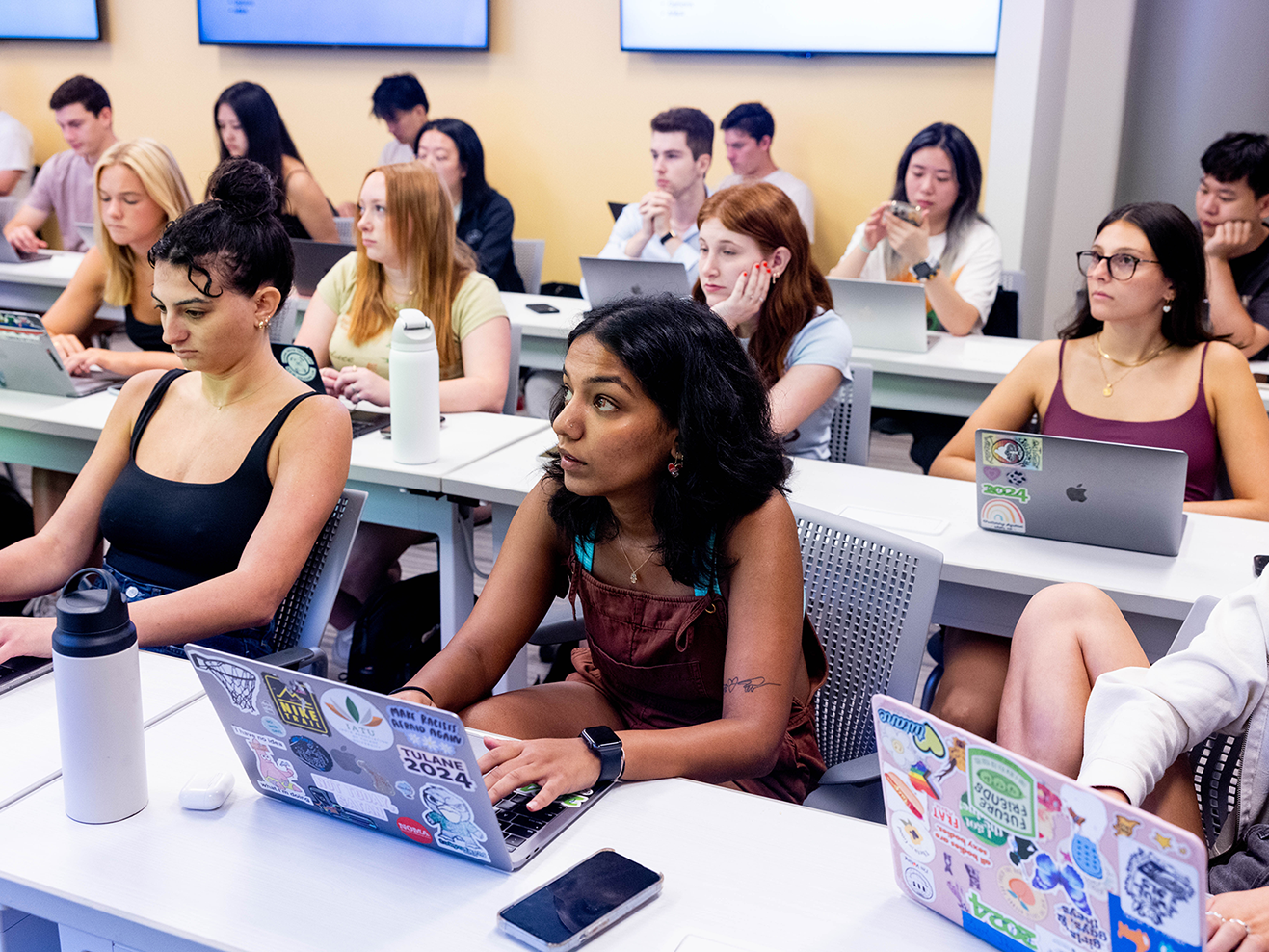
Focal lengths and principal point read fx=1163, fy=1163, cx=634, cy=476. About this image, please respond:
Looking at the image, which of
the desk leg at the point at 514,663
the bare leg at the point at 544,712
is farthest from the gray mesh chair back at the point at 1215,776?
the desk leg at the point at 514,663

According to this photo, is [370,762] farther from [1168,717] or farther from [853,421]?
[853,421]

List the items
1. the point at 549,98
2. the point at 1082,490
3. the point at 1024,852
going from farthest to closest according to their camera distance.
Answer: the point at 549,98 < the point at 1082,490 < the point at 1024,852

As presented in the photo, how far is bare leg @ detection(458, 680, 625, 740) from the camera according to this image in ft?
4.73

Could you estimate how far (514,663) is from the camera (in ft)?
6.36

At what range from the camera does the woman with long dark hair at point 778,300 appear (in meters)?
2.38

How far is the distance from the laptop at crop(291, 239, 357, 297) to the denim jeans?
1.91 metres

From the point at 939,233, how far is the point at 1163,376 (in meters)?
1.62

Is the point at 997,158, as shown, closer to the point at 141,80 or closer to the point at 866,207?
the point at 866,207

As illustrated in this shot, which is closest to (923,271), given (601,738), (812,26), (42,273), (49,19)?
(812,26)

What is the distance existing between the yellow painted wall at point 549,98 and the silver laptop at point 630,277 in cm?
180

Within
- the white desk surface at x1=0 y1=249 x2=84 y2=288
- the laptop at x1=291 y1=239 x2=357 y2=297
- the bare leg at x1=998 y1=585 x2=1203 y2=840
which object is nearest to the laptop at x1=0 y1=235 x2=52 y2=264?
the white desk surface at x1=0 y1=249 x2=84 y2=288

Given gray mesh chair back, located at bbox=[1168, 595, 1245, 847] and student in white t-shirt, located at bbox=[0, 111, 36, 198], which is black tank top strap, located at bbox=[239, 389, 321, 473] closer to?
gray mesh chair back, located at bbox=[1168, 595, 1245, 847]

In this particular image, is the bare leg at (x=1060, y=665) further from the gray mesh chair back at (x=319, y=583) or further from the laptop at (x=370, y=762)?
the gray mesh chair back at (x=319, y=583)

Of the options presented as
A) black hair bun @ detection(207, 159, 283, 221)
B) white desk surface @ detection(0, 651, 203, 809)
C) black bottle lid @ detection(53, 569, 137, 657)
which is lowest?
white desk surface @ detection(0, 651, 203, 809)
